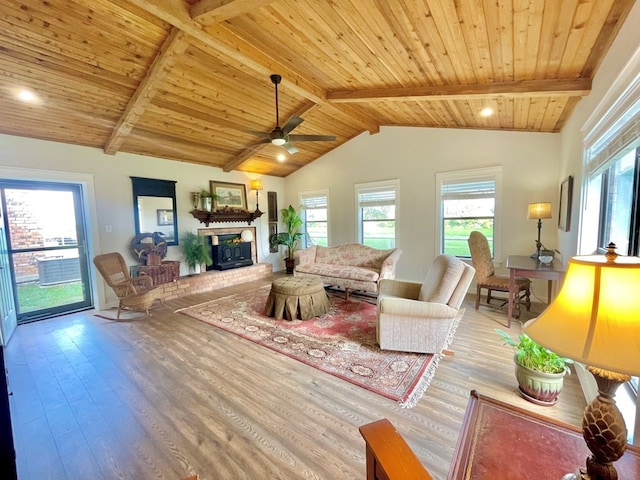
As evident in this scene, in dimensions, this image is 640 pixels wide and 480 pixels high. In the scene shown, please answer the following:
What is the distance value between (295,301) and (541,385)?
8.69 ft

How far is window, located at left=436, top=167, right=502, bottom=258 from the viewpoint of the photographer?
4.62m

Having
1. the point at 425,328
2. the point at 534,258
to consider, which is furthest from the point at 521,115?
the point at 425,328

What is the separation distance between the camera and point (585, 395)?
216 cm

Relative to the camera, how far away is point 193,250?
5480mm

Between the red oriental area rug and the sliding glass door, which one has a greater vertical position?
the sliding glass door

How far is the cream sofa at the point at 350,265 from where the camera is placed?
448 cm

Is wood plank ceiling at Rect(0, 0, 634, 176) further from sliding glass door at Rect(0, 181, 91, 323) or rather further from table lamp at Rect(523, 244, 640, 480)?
table lamp at Rect(523, 244, 640, 480)

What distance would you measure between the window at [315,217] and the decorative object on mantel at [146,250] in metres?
3.56

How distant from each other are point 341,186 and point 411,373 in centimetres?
469

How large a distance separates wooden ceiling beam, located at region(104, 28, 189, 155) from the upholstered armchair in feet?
11.1

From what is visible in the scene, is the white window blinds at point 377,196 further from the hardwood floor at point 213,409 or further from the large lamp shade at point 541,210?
the hardwood floor at point 213,409

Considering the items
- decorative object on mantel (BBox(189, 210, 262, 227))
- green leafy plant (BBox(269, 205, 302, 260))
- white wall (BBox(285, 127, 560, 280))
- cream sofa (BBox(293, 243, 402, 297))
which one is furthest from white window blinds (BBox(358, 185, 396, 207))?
decorative object on mantel (BBox(189, 210, 262, 227))

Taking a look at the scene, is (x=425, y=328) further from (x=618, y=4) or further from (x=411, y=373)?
(x=618, y=4)

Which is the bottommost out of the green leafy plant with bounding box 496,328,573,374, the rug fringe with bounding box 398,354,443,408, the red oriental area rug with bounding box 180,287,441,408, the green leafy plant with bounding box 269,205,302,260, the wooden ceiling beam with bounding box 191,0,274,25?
the rug fringe with bounding box 398,354,443,408
